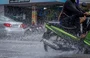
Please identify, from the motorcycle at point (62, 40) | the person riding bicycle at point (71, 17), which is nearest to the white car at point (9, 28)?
the motorcycle at point (62, 40)

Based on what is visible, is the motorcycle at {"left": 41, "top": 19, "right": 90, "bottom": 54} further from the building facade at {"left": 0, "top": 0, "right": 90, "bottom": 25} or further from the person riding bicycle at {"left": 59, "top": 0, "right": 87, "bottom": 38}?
the building facade at {"left": 0, "top": 0, "right": 90, "bottom": 25}

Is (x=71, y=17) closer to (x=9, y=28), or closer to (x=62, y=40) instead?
(x=62, y=40)

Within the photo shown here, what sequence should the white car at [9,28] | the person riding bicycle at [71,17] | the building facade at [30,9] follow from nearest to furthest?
the person riding bicycle at [71,17]
the white car at [9,28]
the building facade at [30,9]

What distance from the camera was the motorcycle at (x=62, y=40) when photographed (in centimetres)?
836

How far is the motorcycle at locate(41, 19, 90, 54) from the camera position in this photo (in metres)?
8.36

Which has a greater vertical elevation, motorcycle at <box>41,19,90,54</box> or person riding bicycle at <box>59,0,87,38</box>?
person riding bicycle at <box>59,0,87,38</box>

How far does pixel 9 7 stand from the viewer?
109 ft

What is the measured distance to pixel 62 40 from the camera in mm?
8789

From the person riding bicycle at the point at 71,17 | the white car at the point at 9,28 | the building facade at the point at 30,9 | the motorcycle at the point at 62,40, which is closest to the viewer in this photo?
the motorcycle at the point at 62,40

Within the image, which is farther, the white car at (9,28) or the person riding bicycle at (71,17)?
the white car at (9,28)

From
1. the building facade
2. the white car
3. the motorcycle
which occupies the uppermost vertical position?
the motorcycle

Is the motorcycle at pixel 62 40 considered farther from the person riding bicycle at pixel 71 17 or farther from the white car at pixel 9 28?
the white car at pixel 9 28

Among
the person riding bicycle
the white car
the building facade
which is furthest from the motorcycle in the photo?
the building facade

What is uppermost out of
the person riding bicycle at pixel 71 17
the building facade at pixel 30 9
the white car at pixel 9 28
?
the person riding bicycle at pixel 71 17
